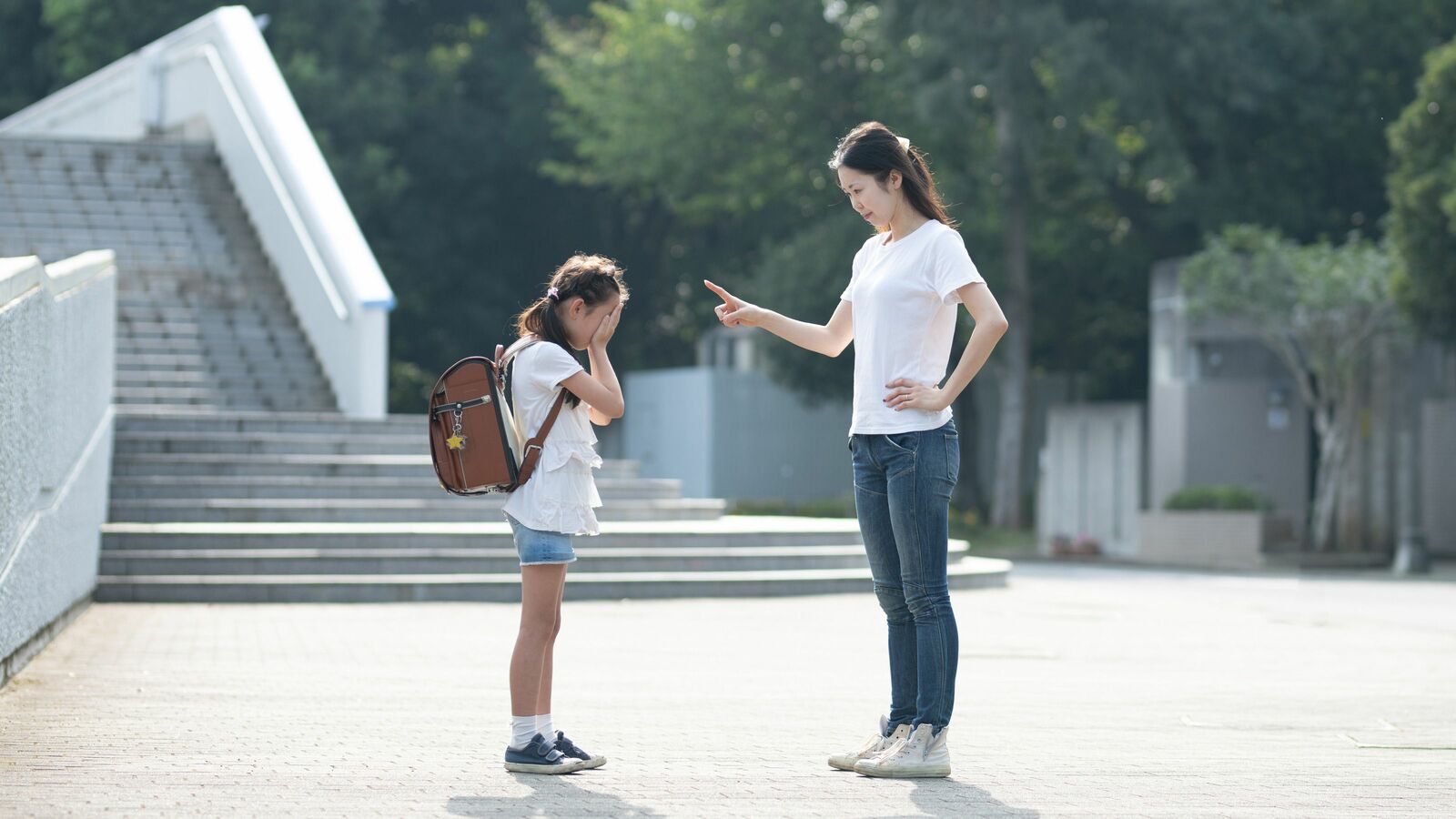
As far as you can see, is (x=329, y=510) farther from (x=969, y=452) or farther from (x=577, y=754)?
(x=969, y=452)

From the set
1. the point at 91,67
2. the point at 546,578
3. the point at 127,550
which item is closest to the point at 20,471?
the point at 546,578

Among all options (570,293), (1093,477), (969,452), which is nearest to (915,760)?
(570,293)

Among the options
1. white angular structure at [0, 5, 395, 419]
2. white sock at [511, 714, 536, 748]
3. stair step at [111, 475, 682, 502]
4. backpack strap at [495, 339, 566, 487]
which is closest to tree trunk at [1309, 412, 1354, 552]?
white angular structure at [0, 5, 395, 419]

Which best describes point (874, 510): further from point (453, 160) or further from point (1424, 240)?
point (453, 160)

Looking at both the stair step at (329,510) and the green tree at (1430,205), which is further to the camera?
the green tree at (1430,205)

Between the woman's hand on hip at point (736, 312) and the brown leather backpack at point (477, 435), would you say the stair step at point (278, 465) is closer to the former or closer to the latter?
the woman's hand on hip at point (736, 312)

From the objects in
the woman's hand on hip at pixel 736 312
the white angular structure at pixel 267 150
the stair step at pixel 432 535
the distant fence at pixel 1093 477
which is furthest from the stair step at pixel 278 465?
the distant fence at pixel 1093 477

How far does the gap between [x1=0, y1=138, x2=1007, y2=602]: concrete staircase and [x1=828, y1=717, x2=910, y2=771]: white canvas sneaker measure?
6.34 metres

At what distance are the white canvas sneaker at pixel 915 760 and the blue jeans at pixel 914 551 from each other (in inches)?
1.8

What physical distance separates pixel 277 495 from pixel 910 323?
8.72m

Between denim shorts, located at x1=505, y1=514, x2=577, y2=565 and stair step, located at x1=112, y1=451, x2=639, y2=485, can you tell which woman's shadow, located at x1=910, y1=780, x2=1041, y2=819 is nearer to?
denim shorts, located at x1=505, y1=514, x2=577, y2=565

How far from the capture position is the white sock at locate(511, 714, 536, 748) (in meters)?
5.51

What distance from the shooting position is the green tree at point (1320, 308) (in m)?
24.6

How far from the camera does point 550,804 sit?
493 centimetres
